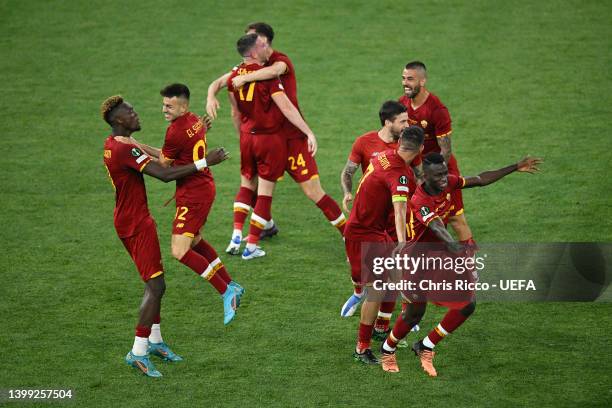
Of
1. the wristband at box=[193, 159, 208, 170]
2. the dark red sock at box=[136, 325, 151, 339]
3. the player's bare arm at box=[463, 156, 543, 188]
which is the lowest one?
the dark red sock at box=[136, 325, 151, 339]

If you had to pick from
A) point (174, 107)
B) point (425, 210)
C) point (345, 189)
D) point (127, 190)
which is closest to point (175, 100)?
point (174, 107)

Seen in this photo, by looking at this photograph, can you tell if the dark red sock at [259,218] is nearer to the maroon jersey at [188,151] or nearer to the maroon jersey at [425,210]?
the maroon jersey at [188,151]

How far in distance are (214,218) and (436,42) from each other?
7.42 meters

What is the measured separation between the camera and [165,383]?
9.02 m

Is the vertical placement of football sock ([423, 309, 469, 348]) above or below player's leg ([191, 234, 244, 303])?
below

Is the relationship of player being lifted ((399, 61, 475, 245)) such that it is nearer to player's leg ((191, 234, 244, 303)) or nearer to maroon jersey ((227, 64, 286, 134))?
maroon jersey ((227, 64, 286, 134))

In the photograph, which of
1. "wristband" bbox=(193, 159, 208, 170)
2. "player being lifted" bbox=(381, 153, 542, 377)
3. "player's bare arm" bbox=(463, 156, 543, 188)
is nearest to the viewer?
"player being lifted" bbox=(381, 153, 542, 377)

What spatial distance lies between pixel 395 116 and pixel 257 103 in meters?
2.42

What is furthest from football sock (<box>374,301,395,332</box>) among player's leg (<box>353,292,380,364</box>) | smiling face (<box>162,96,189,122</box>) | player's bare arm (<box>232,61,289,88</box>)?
player's bare arm (<box>232,61,289,88</box>)

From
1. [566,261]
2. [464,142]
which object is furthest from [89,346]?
[464,142]

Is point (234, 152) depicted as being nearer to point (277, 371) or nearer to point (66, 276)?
point (66, 276)

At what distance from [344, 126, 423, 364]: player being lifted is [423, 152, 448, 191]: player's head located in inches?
6.0

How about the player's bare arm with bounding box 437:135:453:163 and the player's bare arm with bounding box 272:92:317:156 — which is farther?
the player's bare arm with bounding box 272:92:317:156

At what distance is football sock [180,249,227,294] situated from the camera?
9992mm
